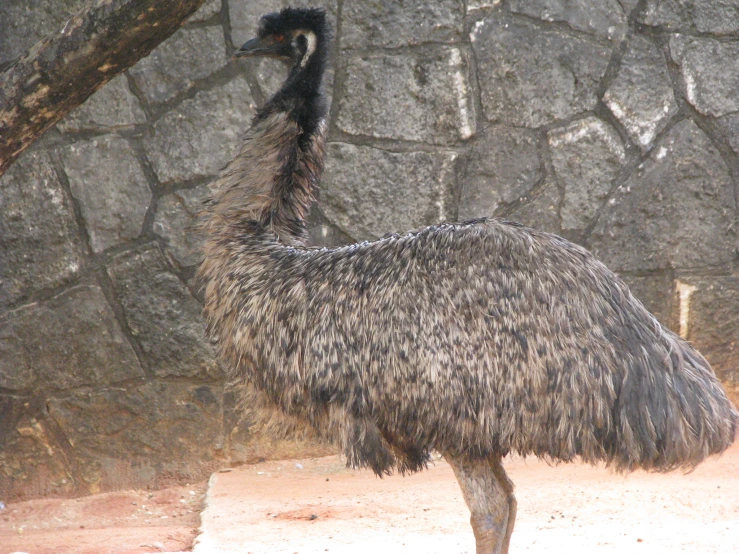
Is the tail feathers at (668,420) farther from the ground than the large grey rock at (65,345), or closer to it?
farther from the ground

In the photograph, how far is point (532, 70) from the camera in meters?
4.05

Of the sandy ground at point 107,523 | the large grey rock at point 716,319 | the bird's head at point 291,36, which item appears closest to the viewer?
the bird's head at point 291,36

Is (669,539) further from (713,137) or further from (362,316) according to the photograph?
(713,137)

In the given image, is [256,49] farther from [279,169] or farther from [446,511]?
[446,511]

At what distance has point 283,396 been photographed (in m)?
2.60

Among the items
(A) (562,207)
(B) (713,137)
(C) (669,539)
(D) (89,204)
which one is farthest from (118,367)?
(B) (713,137)

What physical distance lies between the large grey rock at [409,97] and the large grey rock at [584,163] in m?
0.41

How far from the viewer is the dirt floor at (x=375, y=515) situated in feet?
10.7

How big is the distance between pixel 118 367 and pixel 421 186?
4.75 feet

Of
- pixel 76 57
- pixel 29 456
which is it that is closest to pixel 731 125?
pixel 76 57

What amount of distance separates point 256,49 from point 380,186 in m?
1.14

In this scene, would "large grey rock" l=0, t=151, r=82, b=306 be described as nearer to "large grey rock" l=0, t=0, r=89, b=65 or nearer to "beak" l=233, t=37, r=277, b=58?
"large grey rock" l=0, t=0, r=89, b=65

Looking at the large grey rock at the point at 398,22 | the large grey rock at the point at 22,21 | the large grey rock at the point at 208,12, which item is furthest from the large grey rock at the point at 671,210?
the large grey rock at the point at 22,21

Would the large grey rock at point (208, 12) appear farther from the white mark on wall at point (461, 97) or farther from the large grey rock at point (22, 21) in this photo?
the white mark on wall at point (461, 97)
